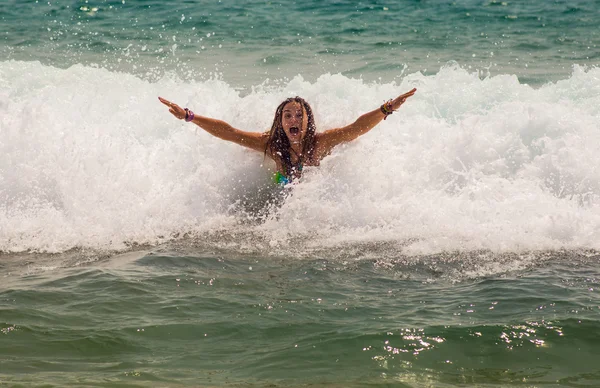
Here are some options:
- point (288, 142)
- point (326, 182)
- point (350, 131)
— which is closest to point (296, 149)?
point (288, 142)

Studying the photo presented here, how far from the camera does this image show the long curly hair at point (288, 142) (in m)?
7.84

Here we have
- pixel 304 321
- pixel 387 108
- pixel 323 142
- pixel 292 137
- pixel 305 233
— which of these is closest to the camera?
pixel 304 321

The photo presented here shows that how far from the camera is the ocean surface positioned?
169 inches

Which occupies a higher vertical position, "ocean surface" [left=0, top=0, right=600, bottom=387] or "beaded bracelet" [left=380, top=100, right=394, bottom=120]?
"beaded bracelet" [left=380, top=100, right=394, bottom=120]

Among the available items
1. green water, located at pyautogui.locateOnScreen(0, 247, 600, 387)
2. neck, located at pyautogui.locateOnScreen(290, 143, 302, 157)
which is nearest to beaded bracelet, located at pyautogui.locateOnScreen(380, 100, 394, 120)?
neck, located at pyautogui.locateOnScreen(290, 143, 302, 157)

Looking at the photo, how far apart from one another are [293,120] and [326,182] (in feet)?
2.36

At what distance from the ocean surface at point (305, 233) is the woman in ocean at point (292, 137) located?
0.70 ft

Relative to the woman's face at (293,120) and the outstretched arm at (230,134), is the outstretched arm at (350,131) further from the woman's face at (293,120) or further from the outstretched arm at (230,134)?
the outstretched arm at (230,134)

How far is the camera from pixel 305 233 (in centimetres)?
693

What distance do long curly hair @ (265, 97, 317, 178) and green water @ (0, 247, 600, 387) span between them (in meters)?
1.90

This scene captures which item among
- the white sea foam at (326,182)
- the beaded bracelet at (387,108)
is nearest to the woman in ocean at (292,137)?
the white sea foam at (326,182)

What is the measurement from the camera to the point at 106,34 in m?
18.2

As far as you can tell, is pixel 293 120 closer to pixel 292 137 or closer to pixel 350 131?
pixel 292 137

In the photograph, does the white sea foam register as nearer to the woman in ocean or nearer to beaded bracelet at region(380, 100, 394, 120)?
the woman in ocean
